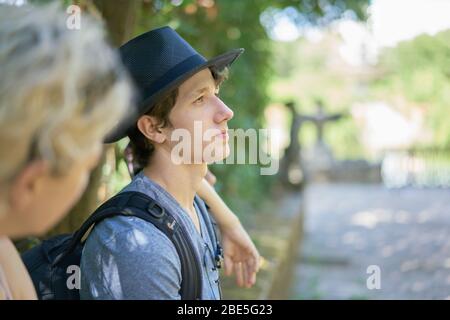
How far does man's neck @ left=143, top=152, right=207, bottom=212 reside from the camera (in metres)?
1.85

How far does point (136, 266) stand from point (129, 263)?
0.8 inches

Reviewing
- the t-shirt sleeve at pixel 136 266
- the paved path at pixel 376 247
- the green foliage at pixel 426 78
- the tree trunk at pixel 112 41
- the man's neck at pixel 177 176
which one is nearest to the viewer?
the t-shirt sleeve at pixel 136 266

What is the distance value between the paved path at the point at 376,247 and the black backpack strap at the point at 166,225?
12.5ft

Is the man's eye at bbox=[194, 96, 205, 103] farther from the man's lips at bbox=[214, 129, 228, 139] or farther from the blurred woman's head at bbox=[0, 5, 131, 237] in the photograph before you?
the blurred woman's head at bbox=[0, 5, 131, 237]

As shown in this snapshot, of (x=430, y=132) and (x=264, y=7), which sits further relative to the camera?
(x=430, y=132)

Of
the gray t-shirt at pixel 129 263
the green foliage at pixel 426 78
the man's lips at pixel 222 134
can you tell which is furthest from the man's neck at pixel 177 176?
the green foliage at pixel 426 78

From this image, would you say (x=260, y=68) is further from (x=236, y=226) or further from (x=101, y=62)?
(x=101, y=62)

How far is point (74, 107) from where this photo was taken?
937 mm

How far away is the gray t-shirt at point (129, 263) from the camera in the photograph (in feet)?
4.92

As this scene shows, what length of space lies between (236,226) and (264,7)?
19.8 feet

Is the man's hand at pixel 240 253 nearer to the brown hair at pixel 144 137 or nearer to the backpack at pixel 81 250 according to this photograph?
the brown hair at pixel 144 137

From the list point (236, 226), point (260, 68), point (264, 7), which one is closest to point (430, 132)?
point (260, 68)

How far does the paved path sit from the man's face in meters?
3.66

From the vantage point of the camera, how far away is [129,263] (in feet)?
4.97
